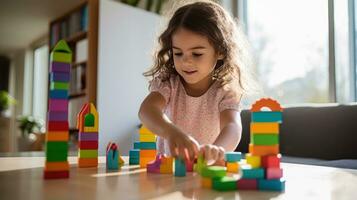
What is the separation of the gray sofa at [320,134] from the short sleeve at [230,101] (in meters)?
0.81

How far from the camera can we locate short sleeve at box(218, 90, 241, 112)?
33.9 inches

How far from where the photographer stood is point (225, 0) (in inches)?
110

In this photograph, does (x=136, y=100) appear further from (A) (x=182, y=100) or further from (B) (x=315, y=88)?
(A) (x=182, y=100)

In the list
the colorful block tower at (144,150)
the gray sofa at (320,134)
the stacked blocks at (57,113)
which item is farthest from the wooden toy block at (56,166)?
the gray sofa at (320,134)

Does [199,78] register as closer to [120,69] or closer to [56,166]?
[56,166]

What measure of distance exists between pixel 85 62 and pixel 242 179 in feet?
7.68

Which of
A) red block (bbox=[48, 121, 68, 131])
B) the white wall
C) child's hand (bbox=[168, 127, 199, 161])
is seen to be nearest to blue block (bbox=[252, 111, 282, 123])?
child's hand (bbox=[168, 127, 199, 161])

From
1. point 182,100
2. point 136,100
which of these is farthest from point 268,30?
point 182,100

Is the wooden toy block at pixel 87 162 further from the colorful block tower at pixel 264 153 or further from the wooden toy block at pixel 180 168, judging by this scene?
the colorful block tower at pixel 264 153

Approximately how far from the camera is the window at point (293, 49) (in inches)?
85.0

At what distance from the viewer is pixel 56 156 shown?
542 millimetres

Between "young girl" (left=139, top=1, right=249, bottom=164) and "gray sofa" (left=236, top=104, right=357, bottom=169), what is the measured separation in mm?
743

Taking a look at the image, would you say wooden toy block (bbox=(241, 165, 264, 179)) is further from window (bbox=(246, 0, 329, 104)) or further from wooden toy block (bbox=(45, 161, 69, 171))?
window (bbox=(246, 0, 329, 104))

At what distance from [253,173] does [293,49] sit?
2010mm
